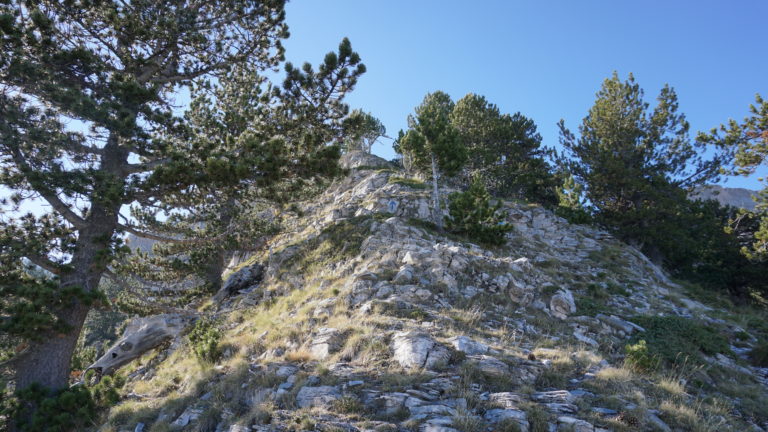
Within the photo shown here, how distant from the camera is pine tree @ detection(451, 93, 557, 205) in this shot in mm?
Result: 31469

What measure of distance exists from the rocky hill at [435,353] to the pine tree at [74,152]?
10.3 ft

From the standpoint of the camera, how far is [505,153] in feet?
107

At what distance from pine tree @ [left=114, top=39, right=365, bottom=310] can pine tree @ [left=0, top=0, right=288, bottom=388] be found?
0.71 m

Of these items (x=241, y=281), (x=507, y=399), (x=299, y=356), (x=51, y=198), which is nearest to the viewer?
(x=507, y=399)

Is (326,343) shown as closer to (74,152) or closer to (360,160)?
(74,152)

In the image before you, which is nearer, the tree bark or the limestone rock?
the limestone rock

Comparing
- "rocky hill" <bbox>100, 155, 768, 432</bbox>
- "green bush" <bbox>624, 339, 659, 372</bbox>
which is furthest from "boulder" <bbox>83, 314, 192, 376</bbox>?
"green bush" <bbox>624, 339, 659, 372</bbox>

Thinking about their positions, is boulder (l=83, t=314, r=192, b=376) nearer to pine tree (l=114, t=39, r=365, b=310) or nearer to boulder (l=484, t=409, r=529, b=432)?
pine tree (l=114, t=39, r=365, b=310)

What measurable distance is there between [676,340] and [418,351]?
8573 mm

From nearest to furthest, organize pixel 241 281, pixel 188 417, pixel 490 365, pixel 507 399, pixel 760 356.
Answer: pixel 507 399
pixel 188 417
pixel 490 365
pixel 760 356
pixel 241 281

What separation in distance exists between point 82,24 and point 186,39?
2.77 metres

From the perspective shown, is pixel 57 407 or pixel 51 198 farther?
pixel 51 198

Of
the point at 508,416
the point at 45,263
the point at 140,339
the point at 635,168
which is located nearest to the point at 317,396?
the point at 508,416

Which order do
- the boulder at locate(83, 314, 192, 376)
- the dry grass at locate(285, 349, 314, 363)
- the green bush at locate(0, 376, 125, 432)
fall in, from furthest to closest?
the boulder at locate(83, 314, 192, 376), the green bush at locate(0, 376, 125, 432), the dry grass at locate(285, 349, 314, 363)
